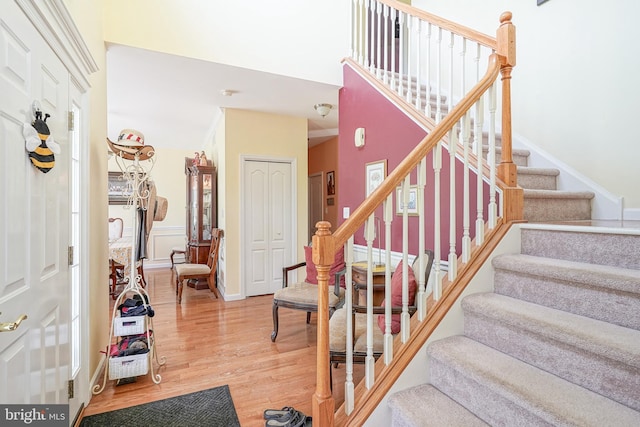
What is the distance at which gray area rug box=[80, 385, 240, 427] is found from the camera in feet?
6.17

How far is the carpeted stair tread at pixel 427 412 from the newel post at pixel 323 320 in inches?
11.8

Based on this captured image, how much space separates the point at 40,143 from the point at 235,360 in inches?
82.2

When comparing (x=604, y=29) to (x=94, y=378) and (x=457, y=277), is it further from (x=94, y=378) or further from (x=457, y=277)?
(x=94, y=378)

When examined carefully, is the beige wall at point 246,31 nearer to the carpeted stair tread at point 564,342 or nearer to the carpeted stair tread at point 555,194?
the carpeted stair tread at point 555,194

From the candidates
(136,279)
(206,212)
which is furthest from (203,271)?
(136,279)

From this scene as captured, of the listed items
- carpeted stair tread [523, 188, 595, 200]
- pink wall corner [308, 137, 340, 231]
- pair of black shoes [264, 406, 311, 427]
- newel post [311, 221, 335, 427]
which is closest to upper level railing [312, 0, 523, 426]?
newel post [311, 221, 335, 427]

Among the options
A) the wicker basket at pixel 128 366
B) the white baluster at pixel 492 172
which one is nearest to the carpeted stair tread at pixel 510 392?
the white baluster at pixel 492 172

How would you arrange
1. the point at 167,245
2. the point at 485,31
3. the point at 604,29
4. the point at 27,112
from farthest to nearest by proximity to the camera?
the point at 167,245
the point at 485,31
the point at 604,29
the point at 27,112

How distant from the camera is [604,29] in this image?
244cm

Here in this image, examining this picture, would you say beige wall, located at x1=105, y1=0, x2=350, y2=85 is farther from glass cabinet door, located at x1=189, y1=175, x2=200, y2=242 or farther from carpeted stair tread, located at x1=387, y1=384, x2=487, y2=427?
carpeted stair tread, located at x1=387, y1=384, x2=487, y2=427

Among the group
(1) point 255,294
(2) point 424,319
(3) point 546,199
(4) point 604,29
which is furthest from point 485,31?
(1) point 255,294

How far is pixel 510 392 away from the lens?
3.86 feet

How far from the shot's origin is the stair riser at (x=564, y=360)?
1.08m

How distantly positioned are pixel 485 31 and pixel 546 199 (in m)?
2.22
